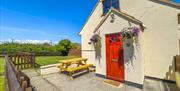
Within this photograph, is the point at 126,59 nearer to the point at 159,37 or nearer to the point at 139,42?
the point at 139,42

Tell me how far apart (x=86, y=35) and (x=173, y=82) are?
6.30 metres

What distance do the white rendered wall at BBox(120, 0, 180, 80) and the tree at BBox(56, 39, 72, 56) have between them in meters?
19.5

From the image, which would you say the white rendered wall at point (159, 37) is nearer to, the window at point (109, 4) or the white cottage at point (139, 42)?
the white cottage at point (139, 42)

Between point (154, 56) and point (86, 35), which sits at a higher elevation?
point (86, 35)

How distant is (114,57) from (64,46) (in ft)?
63.8

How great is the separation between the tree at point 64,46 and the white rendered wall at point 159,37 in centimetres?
1946

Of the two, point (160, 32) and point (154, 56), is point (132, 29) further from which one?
point (154, 56)

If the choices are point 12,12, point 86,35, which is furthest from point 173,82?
point 12,12

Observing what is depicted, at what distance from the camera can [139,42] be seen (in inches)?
189

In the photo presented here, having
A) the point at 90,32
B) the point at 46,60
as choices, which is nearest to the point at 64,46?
the point at 46,60

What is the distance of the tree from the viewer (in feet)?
78.1

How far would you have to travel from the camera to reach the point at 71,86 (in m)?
5.15

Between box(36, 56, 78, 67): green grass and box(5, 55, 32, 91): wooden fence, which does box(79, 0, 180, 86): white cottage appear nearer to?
box(5, 55, 32, 91): wooden fence

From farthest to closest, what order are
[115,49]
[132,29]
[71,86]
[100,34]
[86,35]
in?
1. [86,35]
2. [100,34]
3. [115,49]
4. [71,86]
5. [132,29]
